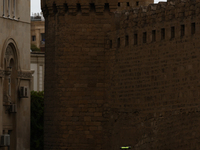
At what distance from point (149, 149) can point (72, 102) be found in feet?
15.1

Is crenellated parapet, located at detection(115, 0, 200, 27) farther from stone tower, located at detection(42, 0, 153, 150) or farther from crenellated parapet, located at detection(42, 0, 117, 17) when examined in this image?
stone tower, located at detection(42, 0, 153, 150)

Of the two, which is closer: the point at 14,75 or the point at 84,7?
the point at 84,7

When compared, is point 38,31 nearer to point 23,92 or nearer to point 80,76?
point 23,92

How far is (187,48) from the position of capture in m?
31.7

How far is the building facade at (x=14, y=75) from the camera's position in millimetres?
42125

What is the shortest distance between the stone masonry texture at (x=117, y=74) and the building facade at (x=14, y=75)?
13.3 feet

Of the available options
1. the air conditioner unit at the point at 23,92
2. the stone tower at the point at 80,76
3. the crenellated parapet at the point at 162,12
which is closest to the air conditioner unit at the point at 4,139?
the air conditioner unit at the point at 23,92

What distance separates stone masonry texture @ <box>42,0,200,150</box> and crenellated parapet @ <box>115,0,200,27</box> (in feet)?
0.09

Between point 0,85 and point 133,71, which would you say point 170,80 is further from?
point 0,85

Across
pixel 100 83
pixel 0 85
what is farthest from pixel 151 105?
pixel 0 85

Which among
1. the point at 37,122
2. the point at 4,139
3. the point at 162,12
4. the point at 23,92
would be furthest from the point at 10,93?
the point at 162,12

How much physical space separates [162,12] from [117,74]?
12.8 feet

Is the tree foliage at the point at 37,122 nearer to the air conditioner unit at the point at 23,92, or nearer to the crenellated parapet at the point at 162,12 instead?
the air conditioner unit at the point at 23,92

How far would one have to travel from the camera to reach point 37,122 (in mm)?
51031
